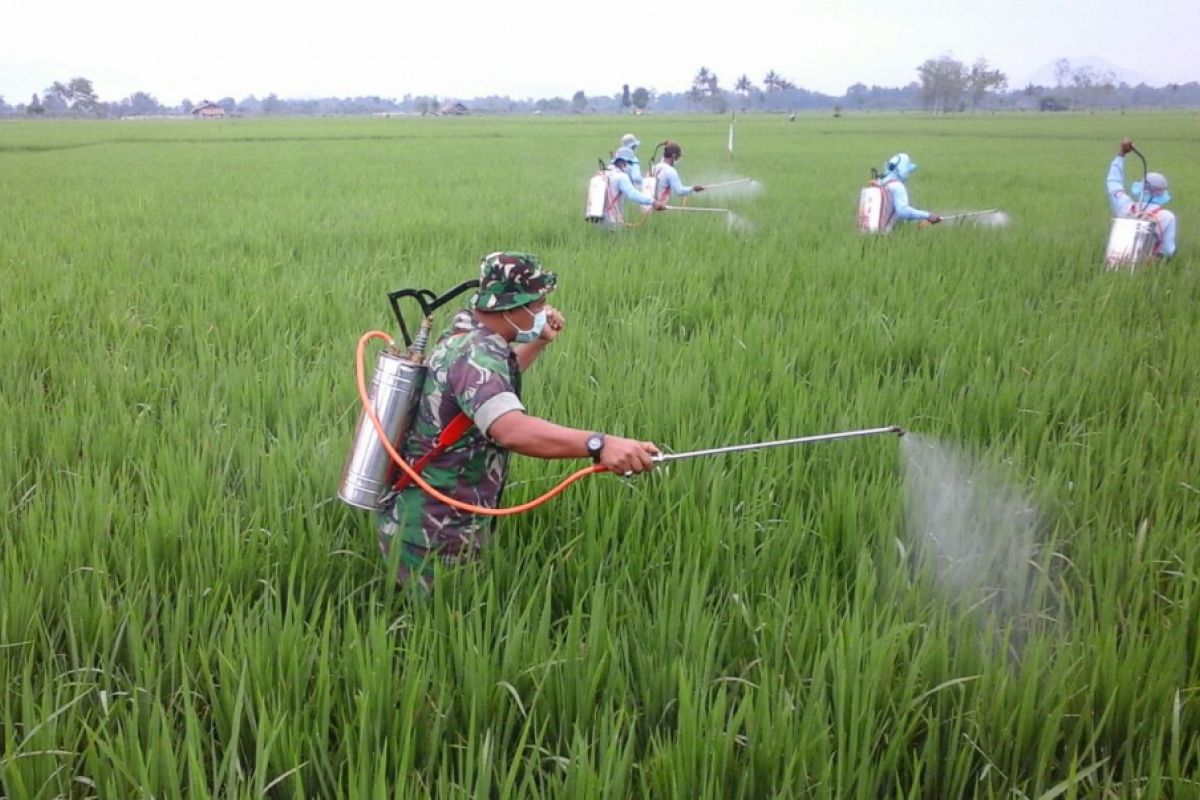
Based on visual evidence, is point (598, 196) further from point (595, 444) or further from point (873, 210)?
point (595, 444)

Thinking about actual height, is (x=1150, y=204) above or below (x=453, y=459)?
above

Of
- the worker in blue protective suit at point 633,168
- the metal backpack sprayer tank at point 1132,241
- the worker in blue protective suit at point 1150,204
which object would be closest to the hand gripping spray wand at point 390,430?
the metal backpack sprayer tank at point 1132,241

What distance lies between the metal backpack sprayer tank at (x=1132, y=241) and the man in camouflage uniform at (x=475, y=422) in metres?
4.95

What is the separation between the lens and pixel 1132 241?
573 cm

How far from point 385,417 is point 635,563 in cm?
64

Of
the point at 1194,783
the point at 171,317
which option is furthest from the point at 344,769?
the point at 171,317

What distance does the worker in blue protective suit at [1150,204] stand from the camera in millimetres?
5754

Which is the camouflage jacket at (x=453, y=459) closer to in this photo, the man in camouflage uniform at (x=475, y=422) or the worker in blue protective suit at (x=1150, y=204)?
the man in camouflage uniform at (x=475, y=422)

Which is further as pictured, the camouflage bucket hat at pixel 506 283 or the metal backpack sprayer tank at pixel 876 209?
the metal backpack sprayer tank at pixel 876 209

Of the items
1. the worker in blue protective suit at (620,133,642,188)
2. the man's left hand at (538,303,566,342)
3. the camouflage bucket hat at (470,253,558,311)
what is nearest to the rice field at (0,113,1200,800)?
the man's left hand at (538,303,566,342)

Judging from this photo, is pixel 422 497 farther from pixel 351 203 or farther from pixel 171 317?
pixel 351 203

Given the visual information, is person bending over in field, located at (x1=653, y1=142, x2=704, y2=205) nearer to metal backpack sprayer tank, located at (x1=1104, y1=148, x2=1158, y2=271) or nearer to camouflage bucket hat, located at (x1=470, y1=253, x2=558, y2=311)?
metal backpack sprayer tank, located at (x1=1104, y1=148, x2=1158, y2=271)

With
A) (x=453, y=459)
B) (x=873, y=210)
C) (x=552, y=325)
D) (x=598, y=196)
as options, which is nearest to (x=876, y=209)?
(x=873, y=210)

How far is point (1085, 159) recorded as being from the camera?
1794 cm
